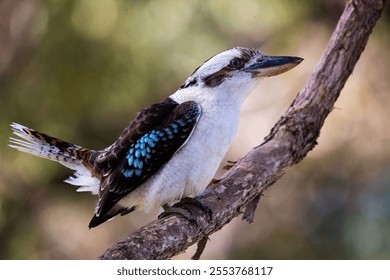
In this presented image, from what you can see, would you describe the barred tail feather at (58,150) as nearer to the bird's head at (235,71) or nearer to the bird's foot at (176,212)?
the bird's foot at (176,212)

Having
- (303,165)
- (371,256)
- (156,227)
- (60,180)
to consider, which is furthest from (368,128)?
(156,227)

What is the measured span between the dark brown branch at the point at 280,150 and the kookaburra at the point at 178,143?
0.43 feet

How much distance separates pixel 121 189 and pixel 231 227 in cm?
211

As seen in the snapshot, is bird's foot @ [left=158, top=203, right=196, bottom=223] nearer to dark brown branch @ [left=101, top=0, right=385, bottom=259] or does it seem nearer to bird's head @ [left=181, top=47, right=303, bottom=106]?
dark brown branch @ [left=101, top=0, right=385, bottom=259]

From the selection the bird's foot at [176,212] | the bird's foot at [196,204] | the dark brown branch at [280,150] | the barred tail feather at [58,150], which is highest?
the dark brown branch at [280,150]

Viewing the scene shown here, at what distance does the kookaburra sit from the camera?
8.14 feet

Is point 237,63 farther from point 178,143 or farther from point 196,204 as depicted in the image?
point 196,204

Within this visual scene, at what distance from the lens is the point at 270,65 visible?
2.66 meters

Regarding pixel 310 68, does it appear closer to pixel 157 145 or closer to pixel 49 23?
pixel 49 23

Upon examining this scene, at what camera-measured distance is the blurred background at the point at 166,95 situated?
3986mm

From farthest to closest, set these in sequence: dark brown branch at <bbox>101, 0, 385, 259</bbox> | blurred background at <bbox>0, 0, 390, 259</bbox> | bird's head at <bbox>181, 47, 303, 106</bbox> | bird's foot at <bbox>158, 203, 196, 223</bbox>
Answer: blurred background at <bbox>0, 0, 390, 259</bbox> < bird's head at <bbox>181, 47, 303, 106</bbox> < bird's foot at <bbox>158, 203, 196, 223</bbox> < dark brown branch at <bbox>101, 0, 385, 259</bbox>

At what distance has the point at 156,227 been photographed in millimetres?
2213

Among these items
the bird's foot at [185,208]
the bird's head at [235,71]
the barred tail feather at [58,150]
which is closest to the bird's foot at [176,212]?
the bird's foot at [185,208]

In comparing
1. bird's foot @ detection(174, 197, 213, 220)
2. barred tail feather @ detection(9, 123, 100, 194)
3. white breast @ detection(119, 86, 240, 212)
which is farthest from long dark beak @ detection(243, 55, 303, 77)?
barred tail feather @ detection(9, 123, 100, 194)
